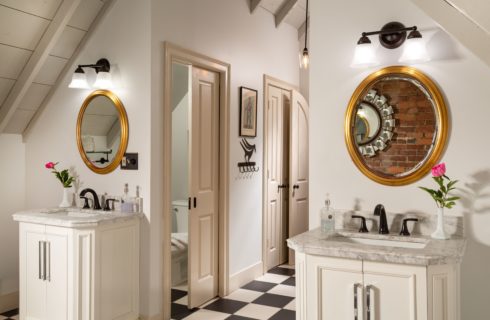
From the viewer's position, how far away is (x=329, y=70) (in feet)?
10.6

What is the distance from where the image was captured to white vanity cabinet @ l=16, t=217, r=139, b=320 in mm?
3340

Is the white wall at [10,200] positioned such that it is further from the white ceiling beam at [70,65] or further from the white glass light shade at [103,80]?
the white glass light shade at [103,80]

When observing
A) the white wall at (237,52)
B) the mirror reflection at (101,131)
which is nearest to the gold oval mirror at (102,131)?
the mirror reflection at (101,131)

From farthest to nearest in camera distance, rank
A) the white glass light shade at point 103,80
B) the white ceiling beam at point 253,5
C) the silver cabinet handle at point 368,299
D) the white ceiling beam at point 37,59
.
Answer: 1. the white ceiling beam at point 253,5
2. the white glass light shade at point 103,80
3. the white ceiling beam at point 37,59
4. the silver cabinet handle at point 368,299

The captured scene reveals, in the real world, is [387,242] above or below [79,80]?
below

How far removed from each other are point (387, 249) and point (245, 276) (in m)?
2.61

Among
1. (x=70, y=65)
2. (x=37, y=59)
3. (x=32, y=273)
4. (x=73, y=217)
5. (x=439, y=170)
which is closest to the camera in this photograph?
(x=439, y=170)

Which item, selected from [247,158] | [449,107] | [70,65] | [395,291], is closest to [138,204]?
[70,65]

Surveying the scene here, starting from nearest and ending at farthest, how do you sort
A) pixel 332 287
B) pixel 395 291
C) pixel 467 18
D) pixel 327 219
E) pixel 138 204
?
pixel 467 18 → pixel 395 291 → pixel 332 287 → pixel 327 219 → pixel 138 204

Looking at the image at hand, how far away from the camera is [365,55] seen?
3.00 metres

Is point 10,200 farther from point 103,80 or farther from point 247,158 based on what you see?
point 247,158

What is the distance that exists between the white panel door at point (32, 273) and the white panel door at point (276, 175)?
247cm

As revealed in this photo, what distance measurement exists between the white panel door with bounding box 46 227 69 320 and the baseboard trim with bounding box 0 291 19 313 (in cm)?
85

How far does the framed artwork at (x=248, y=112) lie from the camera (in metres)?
4.77
